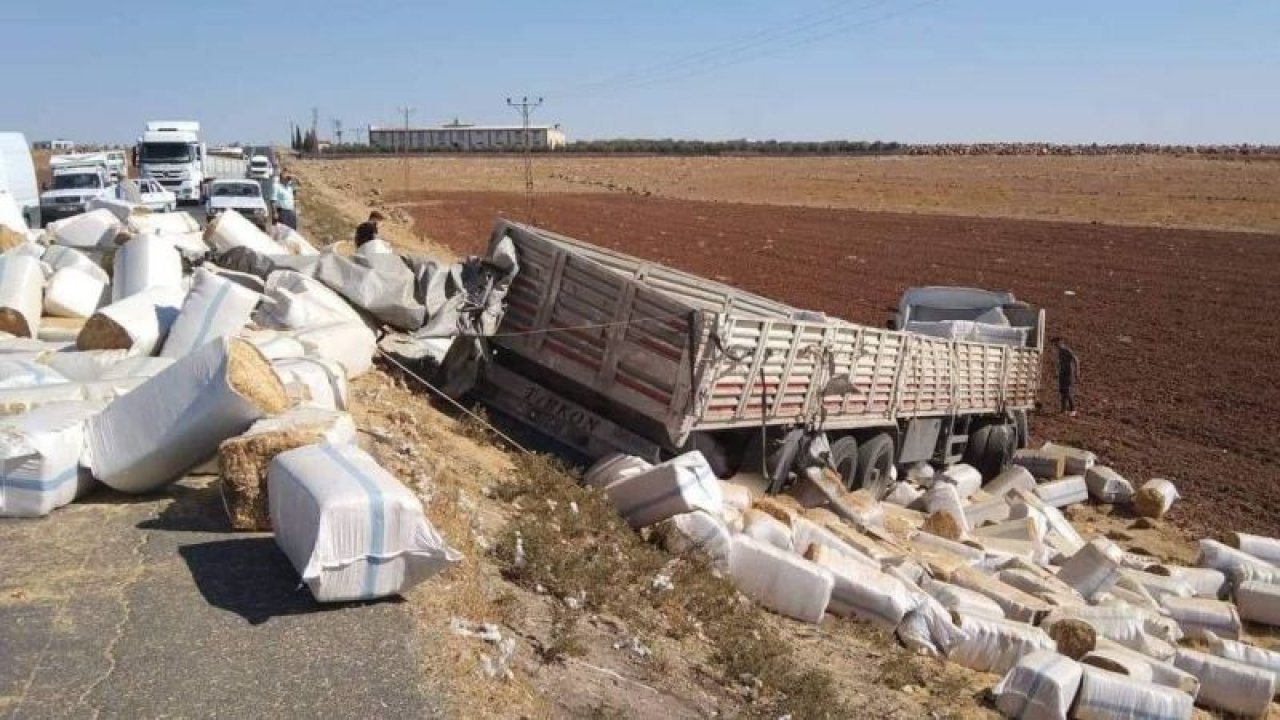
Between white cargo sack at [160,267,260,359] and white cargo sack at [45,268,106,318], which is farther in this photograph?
white cargo sack at [45,268,106,318]

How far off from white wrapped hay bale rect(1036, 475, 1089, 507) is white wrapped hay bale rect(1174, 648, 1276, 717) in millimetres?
5557

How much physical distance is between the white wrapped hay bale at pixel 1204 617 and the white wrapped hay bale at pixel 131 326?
8.45m

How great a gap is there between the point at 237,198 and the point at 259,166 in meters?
16.2

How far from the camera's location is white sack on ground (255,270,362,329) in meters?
10.0

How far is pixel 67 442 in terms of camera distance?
20.5ft

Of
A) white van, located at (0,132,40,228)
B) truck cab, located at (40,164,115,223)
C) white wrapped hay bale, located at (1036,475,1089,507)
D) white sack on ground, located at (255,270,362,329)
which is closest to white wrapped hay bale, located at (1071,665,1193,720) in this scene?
white sack on ground, located at (255,270,362,329)

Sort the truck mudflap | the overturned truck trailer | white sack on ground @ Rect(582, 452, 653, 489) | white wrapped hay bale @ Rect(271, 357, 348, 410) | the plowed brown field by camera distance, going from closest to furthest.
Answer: white wrapped hay bale @ Rect(271, 357, 348, 410), white sack on ground @ Rect(582, 452, 653, 489), the overturned truck trailer, the truck mudflap, the plowed brown field

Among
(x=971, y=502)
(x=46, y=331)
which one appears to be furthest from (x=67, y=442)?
(x=971, y=502)

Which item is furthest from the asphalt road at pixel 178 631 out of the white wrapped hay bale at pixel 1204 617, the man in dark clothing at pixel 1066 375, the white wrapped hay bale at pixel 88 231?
the man in dark clothing at pixel 1066 375

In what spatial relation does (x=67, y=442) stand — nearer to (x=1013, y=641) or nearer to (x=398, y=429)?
(x=398, y=429)

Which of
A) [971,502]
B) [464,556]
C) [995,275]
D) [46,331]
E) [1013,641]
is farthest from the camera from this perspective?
[995,275]

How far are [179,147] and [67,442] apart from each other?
103ft

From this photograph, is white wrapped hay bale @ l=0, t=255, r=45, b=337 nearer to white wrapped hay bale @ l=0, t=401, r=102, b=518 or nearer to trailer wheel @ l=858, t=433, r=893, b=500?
white wrapped hay bale @ l=0, t=401, r=102, b=518

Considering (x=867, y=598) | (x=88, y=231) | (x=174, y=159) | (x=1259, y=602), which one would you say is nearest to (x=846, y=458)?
(x=867, y=598)
